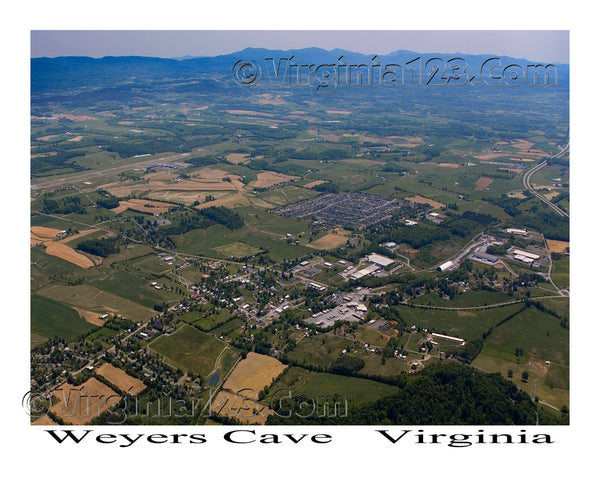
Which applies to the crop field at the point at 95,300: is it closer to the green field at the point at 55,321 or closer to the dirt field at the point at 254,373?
the green field at the point at 55,321

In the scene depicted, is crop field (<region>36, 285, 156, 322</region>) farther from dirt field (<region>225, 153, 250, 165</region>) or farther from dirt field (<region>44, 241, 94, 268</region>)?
dirt field (<region>225, 153, 250, 165</region>)

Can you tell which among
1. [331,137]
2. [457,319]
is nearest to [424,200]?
[457,319]

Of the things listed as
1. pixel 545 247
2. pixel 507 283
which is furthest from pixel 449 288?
pixel 545 247

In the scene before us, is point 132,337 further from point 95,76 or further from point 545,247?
point 95,76

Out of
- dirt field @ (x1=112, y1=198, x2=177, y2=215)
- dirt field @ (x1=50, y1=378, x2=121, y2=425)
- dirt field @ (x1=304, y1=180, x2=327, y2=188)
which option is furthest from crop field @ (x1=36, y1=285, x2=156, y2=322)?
dirt field @ (x1=304, y1=180, x2=327, y2=188)

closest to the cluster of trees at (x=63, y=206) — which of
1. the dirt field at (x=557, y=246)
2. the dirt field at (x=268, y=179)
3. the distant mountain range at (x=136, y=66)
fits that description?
the dirt field at (x=268, y=179)
